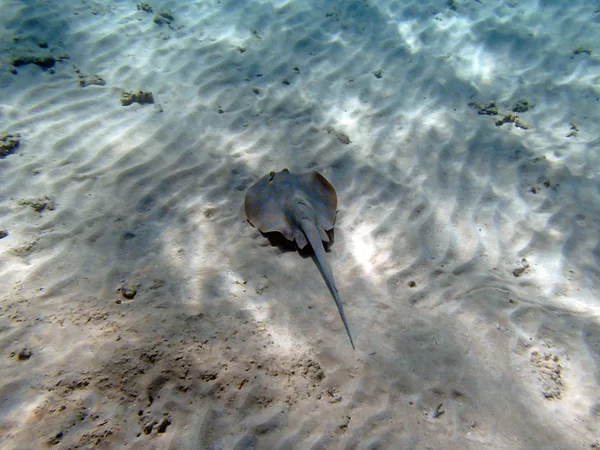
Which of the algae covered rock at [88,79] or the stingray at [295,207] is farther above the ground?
the algae covered rock at [88,79]

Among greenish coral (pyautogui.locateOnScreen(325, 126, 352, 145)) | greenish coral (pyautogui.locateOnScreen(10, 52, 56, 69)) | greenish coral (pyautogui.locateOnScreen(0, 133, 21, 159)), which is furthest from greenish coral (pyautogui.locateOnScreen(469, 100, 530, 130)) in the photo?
greenish coral (pyautogui.locateOnScreen(10, 52, 56, 69))

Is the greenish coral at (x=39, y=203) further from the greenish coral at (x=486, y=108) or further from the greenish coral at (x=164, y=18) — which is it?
the greenish coral at (x=486, y=108)

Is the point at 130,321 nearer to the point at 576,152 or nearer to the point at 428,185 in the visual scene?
the point at 428,185

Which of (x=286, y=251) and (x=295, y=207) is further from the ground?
(x=295, y=207)

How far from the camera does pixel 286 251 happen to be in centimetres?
423

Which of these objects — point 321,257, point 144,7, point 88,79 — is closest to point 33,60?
point 88,79

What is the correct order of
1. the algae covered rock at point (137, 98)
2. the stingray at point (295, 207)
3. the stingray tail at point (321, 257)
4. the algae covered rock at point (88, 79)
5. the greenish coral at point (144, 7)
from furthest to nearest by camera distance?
1. the greenish coral at point (144, 7)
2. the algae covered rock at point (88, 79)
3. the algae covered rock at point (137, 98)
4. the stingray at point (295, 207)
5. the stingray tail at point (321, 257)

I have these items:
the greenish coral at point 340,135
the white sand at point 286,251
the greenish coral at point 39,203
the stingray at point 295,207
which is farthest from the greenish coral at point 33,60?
the greenish coral at point 340,135

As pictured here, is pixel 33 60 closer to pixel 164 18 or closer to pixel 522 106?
pixel 164 18

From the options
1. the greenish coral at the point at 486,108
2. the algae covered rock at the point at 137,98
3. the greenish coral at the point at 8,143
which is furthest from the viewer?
the greenish coral at the point at 486,108

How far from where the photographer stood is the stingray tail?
3461mm

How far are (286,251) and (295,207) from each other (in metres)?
0.57

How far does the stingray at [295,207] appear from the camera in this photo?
4059mm

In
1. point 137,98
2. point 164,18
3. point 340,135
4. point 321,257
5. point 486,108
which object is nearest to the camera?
point 321,257
